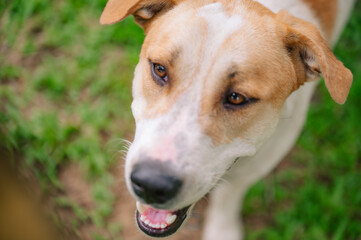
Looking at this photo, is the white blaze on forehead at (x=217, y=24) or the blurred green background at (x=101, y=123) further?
the blurred green background at (x=101, y=123)

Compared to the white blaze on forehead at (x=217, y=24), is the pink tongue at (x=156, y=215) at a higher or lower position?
lower

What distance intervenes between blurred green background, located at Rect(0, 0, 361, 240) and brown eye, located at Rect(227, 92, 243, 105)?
7.32 feet

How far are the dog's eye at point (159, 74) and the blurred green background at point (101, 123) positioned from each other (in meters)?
2.09

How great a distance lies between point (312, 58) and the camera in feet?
8.88

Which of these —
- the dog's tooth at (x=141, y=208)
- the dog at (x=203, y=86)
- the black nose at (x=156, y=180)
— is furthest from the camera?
the dog's tooth at (x=141, y=208)

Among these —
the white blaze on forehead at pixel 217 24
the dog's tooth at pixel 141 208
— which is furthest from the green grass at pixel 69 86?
the white blaze on forehead at pixel 217 24

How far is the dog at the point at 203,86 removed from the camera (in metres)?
2.33

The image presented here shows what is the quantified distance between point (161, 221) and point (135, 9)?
1.54 metres

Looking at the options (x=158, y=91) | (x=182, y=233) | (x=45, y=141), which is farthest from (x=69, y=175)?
(x=158, y=91)

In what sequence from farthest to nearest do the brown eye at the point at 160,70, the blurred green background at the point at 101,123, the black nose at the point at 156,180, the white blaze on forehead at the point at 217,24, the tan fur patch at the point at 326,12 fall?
the blurred green background at the point at 101,123, the tan fur patch at the point at 326,12, the brown eye at the point at 160,70, the white blaze on forehead at the point at 217,24, the black nose at the point at 156,180

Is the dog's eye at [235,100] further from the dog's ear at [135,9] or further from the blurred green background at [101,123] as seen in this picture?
the blurred green background at [101,123]

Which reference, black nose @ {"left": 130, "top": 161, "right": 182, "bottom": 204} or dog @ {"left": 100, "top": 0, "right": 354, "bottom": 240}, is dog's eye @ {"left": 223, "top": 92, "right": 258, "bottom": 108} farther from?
black nose @ {"left": 130, "top": 161, "right": 182, "bottom": 204}

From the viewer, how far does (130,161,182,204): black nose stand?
2.22 meters

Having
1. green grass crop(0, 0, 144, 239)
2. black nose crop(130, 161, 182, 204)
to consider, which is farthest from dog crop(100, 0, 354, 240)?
green grass crop(0, 0, 144, 239)
